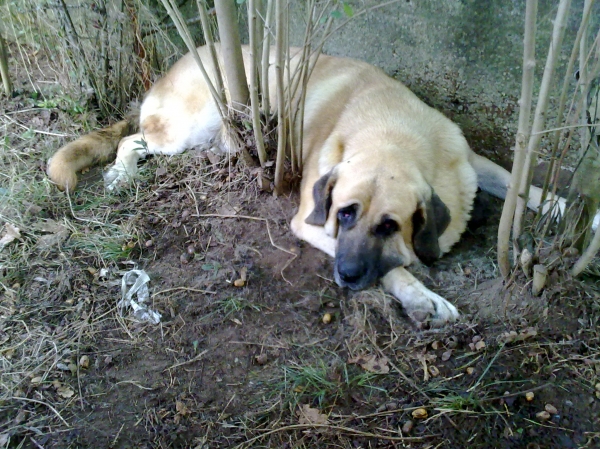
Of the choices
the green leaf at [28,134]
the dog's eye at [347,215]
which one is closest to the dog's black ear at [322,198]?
the dog's eye at [347,215]

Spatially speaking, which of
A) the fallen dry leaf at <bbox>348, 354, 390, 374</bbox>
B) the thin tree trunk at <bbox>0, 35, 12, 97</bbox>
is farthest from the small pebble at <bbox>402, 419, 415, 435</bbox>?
the thin tree trunk at <bbox>0, 35, 12, 97</bbox>

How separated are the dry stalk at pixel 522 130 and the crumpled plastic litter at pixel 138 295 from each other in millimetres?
1804

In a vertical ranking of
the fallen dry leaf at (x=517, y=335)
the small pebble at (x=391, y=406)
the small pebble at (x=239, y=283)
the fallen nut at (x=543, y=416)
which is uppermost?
the fallen dry leaf at (x=517, y=335)

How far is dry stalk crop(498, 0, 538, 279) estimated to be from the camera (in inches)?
74.1

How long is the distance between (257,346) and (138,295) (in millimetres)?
761

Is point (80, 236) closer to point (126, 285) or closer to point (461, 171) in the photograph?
point (126, 285)

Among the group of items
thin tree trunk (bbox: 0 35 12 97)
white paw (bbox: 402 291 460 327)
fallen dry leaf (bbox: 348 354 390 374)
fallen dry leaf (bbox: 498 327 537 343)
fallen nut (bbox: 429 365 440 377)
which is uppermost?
thin tree trunk (bbox: 0 35 12 97)

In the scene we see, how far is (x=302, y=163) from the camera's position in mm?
3576

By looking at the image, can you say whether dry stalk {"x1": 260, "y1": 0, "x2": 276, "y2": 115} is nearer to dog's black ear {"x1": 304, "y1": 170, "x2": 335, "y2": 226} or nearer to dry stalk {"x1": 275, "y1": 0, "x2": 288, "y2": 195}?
dry stalk {"x1": 275, "y1": 0, "x2": 288, "y2": 195}

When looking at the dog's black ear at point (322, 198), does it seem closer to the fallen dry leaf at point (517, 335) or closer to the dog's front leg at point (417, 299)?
the dog's front leg at point (417, 299)

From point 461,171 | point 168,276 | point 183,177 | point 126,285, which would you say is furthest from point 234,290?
point 461,171

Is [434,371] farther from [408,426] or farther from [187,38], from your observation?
[187,38]

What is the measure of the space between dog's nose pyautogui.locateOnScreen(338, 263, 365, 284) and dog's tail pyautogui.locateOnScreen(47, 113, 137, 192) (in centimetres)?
206

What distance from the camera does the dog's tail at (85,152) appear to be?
3600 millimetres
